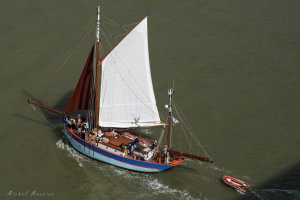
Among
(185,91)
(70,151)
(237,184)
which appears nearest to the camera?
(237,184)

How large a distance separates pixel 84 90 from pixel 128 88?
4.07 metres

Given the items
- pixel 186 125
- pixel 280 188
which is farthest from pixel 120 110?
pixel 280 188

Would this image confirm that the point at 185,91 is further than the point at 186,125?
Yes

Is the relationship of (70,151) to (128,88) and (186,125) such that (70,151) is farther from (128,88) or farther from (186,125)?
(186,125)

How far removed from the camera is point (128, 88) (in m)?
44.3

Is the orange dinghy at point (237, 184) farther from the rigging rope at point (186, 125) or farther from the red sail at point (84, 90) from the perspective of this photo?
the red sail at point (84, 90)

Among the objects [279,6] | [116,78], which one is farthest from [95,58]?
[279,6]

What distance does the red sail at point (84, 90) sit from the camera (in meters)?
44.9

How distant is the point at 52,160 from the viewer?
149ft

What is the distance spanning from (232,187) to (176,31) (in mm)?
23496

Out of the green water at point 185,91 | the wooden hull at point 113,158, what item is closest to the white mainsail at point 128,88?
the wooden hull at point 113,158

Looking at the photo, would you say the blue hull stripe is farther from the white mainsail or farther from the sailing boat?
the white mainsail

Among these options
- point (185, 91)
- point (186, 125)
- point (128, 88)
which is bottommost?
point (186, 125)

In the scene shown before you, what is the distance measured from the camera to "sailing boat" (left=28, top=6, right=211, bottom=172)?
43.2 meters
